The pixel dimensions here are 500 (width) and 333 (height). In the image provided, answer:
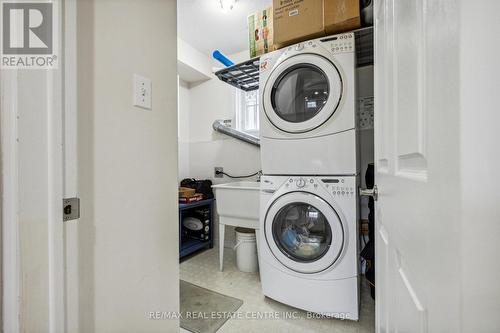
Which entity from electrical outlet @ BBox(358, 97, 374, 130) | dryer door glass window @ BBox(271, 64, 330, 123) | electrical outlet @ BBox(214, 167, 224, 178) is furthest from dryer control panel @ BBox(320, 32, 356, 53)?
electrical outlet @ BBox(214, 167, 224, 178)

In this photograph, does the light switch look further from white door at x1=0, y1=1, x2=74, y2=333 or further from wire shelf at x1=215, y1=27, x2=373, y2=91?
wire shelf at x1=215, y1=27, x2=373, y2=91

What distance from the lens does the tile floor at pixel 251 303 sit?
123 cm

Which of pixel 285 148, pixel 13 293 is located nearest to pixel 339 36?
pixel 285 148

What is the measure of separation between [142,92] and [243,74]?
4.69ft

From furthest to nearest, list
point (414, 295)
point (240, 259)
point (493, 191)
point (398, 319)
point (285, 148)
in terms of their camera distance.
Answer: point (240, 259) < point (285, 148) < point (398, 319) < point (414, 295) < point (493, 191)

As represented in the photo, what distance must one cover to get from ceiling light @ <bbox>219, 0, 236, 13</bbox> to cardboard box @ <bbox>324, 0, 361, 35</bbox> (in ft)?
2.87

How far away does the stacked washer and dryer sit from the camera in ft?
4.01

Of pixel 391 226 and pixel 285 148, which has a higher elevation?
pixel 285 148

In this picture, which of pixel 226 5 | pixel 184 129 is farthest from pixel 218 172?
pixel 226 5

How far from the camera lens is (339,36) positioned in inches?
49.3

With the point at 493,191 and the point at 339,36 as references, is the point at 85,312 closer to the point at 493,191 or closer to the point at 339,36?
the point at 493,191

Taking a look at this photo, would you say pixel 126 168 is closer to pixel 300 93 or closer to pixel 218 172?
pixel 300 93

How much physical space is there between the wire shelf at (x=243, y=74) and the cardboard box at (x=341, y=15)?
56 cm

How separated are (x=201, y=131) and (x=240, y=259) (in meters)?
1.62
